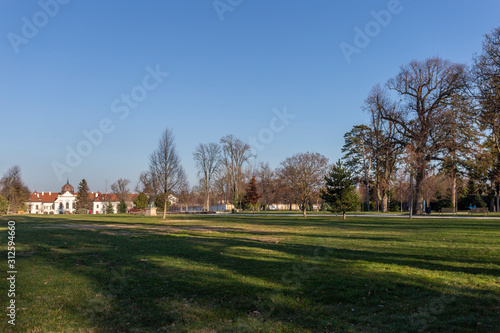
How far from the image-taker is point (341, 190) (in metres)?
31.9

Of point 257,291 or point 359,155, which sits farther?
point 359,155

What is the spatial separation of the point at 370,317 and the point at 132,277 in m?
5.44

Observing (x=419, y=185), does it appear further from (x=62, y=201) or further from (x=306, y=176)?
(x=62, y=201)

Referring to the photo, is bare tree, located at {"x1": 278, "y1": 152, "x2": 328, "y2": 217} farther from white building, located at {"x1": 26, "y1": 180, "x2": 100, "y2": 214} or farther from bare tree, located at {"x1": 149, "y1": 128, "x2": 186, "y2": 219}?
white building, located at {"x1": 26, "y1": 180, "x2": 100, "y2": 214}

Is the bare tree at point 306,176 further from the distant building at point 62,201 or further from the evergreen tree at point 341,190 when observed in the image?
the distant building at point 62,201

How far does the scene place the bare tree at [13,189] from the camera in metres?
71.0

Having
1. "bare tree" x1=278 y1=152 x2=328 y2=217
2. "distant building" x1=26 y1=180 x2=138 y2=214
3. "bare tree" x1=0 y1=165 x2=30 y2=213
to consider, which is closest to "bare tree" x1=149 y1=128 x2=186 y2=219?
"bare tree" x1=278 y1=152 x2=328 y2=217

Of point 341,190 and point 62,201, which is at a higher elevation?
point 341,190

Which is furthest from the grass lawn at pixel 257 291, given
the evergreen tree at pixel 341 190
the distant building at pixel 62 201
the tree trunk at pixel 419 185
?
the distant building at pixel 62 201

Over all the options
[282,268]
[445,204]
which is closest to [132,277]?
[282,268]

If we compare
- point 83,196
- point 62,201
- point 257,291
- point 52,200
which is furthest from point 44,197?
point 257,291

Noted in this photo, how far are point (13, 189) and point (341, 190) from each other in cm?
7046

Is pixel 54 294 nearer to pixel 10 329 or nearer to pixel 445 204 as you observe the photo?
pixel 10 329

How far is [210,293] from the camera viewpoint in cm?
689
